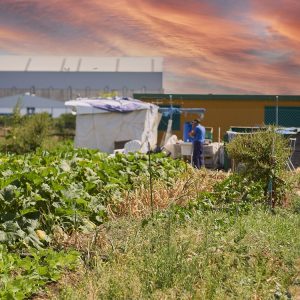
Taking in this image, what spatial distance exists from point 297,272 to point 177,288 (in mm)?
1537

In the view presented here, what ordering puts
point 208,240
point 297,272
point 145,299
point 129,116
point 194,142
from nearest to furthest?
point 145,299, point 297,272, point 208,240, point 194,142, point 129,116

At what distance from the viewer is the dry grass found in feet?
33.1

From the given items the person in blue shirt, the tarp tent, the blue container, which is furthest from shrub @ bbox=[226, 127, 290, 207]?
the tarp tent

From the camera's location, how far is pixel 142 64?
56938 millimetres

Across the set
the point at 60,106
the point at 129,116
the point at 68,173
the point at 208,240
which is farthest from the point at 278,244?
the point at 60,106

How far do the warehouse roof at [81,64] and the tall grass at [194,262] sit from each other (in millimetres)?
47787

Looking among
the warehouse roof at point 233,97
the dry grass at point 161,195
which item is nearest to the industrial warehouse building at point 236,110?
the warehouse roof at point 233,97

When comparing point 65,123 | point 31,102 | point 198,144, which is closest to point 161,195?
point 198,144

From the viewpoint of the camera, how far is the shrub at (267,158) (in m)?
11.5

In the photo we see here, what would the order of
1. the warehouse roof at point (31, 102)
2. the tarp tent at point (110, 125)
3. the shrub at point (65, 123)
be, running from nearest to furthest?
1. the tarp tent at point (110, 125)
2. the shrub at point (65, 123)
3. the warehouse roof at point (31, 102)

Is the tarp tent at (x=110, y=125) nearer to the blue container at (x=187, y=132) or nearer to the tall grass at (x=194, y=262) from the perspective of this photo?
the blue container at (x=187, y=132)

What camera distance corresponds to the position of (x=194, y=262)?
6.27m

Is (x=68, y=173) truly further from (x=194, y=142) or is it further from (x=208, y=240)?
(x=194, y=142)

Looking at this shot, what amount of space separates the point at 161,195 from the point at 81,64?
1890 inches
